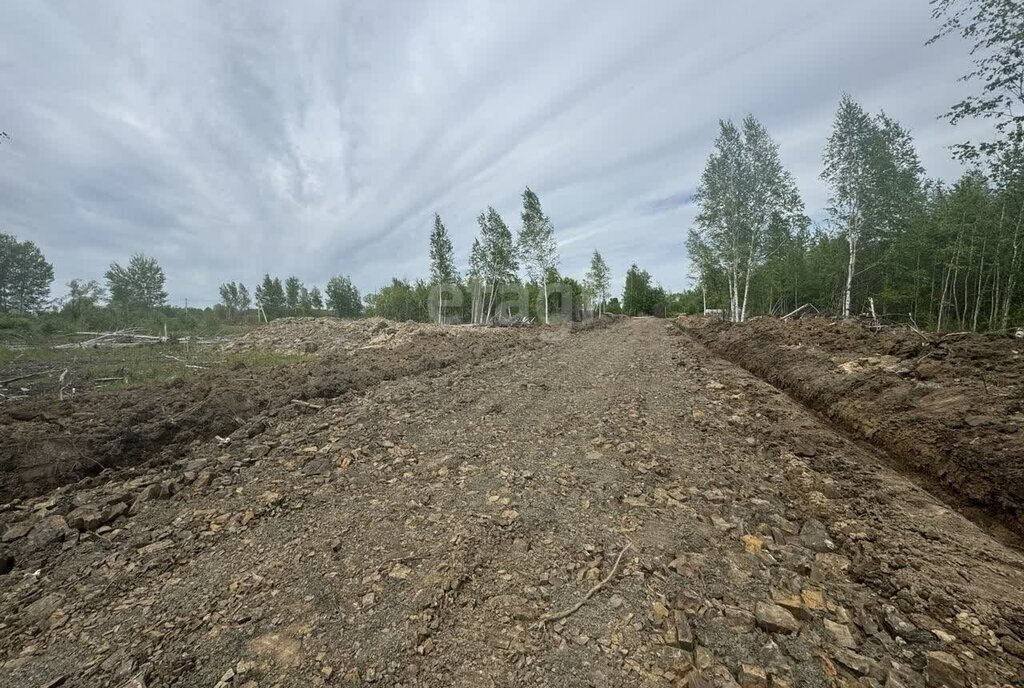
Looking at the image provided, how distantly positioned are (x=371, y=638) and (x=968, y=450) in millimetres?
5500

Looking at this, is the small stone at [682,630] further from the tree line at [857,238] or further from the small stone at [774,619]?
the tree line at [857,238]

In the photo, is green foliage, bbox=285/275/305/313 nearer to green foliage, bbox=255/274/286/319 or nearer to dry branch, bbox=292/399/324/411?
green foliage, bbox=255/274/286/319

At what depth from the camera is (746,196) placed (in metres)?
21.0

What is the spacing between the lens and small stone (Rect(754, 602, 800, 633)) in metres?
Result: 2.30

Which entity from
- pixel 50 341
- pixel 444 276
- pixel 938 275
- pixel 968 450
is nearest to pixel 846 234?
pixel 938 275

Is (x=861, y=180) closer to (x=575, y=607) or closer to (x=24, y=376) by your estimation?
(x=575, y=607)

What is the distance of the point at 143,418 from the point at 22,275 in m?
61.3

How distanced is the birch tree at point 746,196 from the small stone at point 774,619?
22.9 m

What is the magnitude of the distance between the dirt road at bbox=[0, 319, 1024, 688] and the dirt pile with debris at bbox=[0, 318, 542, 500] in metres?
0.68

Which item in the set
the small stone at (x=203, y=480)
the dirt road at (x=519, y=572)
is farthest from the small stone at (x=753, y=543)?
the small stone at (x=203, y=480)

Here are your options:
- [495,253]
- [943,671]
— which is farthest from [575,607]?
[495,253]

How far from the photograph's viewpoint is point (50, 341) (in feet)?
53.3

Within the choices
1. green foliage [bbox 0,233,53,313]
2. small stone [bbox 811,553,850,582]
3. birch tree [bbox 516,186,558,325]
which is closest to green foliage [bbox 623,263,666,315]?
birch tree [bbox 516,186,558,325]

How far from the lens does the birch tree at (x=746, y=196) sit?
20656mm
